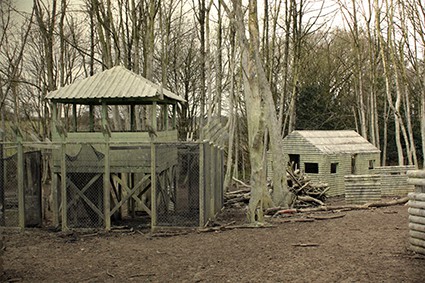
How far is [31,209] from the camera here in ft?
41.0

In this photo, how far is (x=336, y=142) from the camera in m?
21.3

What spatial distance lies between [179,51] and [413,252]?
27.2m

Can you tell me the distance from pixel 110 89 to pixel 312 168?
451 inches

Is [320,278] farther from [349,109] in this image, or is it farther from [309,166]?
[349,109]

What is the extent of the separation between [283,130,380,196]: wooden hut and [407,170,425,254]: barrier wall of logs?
36.9ft

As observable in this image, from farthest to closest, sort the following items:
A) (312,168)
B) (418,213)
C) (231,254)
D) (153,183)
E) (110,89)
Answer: (312,168) → (110,89) → (153,183) → (231,254) → (418,213)

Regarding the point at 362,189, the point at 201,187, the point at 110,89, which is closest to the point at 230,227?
the point at 201,187

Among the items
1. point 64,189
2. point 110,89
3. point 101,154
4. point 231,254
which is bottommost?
point 231,254

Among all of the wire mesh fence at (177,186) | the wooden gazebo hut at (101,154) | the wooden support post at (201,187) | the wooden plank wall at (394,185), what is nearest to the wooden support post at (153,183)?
the wooden gazebo hut at (101,154)

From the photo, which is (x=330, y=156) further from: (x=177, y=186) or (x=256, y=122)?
(x=177, y=186)

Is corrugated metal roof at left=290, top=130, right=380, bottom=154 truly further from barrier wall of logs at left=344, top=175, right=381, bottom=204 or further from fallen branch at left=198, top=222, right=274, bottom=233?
fallen branch at left=198, top=222, right=274, bottom=233

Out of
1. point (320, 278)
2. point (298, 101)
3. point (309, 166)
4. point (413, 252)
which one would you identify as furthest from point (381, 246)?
point (298, 101)

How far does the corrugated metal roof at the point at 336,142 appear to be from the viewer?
67.2 feet

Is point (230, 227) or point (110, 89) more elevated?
point (110, 89)
